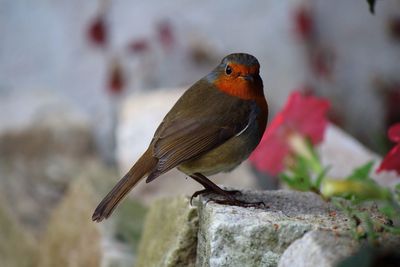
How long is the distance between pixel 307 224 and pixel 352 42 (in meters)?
3.98

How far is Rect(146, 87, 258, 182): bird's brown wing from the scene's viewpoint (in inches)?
124

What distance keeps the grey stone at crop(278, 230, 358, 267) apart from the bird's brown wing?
36.3 inches

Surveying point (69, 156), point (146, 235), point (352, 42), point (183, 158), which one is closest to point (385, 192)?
point (183, 158)

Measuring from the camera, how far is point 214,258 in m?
2.51

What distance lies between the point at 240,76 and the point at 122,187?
24.3 inches

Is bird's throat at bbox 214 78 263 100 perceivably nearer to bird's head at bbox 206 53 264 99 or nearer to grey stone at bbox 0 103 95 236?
bird's head at bbox 206 53 264 99

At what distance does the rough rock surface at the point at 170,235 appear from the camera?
287 cm

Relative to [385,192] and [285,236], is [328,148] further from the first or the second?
[385,192]

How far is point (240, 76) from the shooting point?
3232 mm

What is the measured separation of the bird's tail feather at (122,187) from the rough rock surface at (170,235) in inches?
6.4

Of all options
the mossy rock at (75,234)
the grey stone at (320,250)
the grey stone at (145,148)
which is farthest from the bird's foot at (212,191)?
the grey stone at (145,148)

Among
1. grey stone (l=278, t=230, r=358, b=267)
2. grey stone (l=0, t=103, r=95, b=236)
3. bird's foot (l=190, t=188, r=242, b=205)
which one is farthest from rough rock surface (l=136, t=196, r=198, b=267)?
grey stone (l=0, t=103, r=95, b=236)

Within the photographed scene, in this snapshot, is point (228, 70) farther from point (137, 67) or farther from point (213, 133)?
point (137, 67)

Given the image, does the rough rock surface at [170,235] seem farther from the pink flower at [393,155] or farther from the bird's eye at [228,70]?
the pink flower at [393,155]
